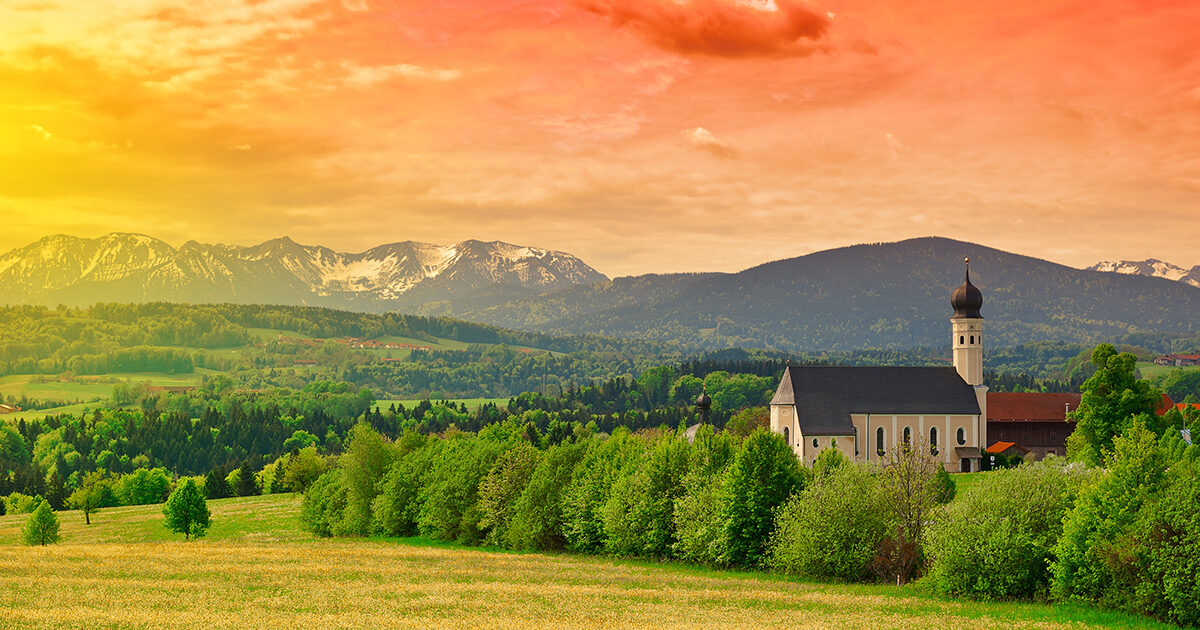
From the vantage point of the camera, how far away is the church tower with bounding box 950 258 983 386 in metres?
118

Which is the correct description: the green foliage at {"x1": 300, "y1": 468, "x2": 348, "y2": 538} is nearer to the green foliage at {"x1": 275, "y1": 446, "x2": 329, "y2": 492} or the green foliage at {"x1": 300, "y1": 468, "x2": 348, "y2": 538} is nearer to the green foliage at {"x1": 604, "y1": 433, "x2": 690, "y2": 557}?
the green foliage at {"x1": 604, "y1": 433, "x2": 690, "y2": 557}

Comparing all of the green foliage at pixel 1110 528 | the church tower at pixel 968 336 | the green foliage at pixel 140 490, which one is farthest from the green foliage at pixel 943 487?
the green foliage at pixel 140 490

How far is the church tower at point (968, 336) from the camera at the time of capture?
11825 cm

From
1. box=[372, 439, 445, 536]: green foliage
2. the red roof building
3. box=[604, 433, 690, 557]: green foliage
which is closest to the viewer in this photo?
box=[604, 433, 690, 557]: green foliage

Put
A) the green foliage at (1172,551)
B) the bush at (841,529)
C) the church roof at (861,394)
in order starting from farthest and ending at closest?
the church roof at (861,394), the bush at (841,529), the green foliage at (1172,551)

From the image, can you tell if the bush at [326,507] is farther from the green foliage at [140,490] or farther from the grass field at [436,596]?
the green foliage at [140,490]

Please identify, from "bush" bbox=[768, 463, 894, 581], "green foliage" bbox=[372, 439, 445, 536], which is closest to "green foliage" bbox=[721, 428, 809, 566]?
"bush" bbox=[768, 463, 894, 581]

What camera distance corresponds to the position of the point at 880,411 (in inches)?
4486

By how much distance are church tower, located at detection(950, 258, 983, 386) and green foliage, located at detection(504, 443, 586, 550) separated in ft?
215

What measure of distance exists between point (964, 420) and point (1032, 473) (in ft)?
235

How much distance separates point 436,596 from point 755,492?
20336 millimetres

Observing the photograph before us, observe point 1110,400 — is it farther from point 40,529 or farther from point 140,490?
point 140,490

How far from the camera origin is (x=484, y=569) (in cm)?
5288

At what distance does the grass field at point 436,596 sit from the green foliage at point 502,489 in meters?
8.62
